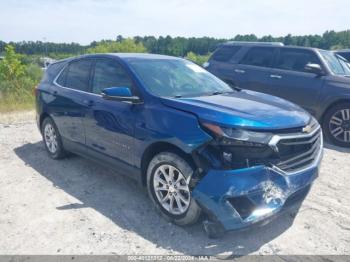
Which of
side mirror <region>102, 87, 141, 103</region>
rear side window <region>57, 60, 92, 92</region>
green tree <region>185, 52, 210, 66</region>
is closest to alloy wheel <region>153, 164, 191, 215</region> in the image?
side mirror <region>102, 87, 141, 103</region>

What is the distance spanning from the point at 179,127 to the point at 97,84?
5.74ft

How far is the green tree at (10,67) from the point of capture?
30.9 meters

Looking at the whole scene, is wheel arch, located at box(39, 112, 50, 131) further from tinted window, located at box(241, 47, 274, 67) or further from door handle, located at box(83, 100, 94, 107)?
tinted window, located at box(241, 47, 274, 67)

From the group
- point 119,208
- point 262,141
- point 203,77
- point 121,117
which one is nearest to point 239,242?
point 262,141

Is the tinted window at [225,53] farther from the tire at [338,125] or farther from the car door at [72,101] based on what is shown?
the car door at [72,101]

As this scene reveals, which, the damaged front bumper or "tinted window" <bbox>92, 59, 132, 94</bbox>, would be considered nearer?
the damaged front bumper

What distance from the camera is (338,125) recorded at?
6.34 metres

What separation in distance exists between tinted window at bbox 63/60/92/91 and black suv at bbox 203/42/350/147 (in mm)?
4031

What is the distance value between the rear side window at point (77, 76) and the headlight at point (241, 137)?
2360 mm

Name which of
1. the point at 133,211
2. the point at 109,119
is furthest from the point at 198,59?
the point at 133,211

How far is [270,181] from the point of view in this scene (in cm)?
294

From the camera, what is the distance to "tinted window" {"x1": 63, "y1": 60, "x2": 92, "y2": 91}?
474 centimetres

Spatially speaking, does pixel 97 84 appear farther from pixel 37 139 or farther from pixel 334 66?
pixel 334 66

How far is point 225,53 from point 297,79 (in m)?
2.08
